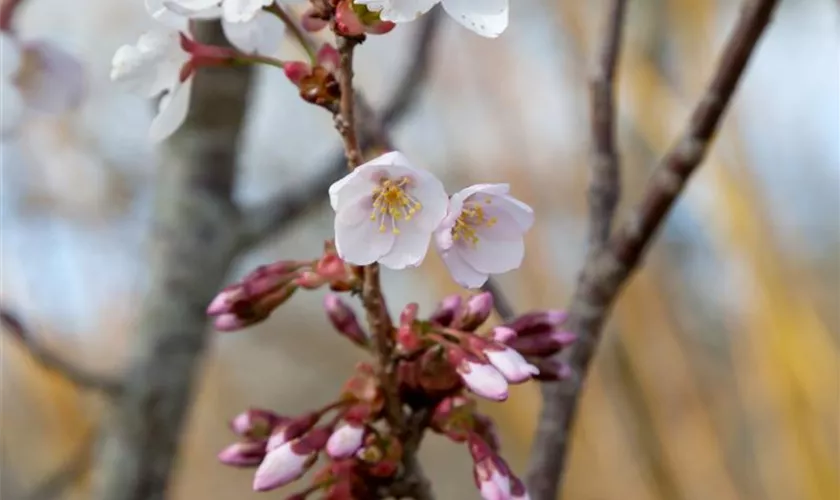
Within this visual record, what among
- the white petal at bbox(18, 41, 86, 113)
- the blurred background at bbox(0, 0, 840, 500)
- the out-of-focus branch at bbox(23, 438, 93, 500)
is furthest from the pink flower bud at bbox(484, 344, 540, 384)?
the out-of-focus branch at bbox(23, 438, 93, 500)

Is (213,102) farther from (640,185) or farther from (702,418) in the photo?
(640,185)

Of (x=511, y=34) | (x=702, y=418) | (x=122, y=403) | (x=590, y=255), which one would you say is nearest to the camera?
(x=590, y=255)

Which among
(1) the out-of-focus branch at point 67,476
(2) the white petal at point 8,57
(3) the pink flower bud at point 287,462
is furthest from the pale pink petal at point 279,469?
(1) the out-of-focus branch at point 67,476

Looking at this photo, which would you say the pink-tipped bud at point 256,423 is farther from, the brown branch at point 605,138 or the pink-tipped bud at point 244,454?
the brown branch at point 605,138

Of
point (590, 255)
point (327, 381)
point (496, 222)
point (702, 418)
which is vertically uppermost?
point (496, 222)

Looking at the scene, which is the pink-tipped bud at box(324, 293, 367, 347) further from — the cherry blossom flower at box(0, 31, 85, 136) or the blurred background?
the blurred background

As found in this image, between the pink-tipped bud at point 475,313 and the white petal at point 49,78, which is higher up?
the white petal at point 49,78

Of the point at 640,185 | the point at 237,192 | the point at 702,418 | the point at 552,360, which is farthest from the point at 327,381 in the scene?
the point at 552,360
